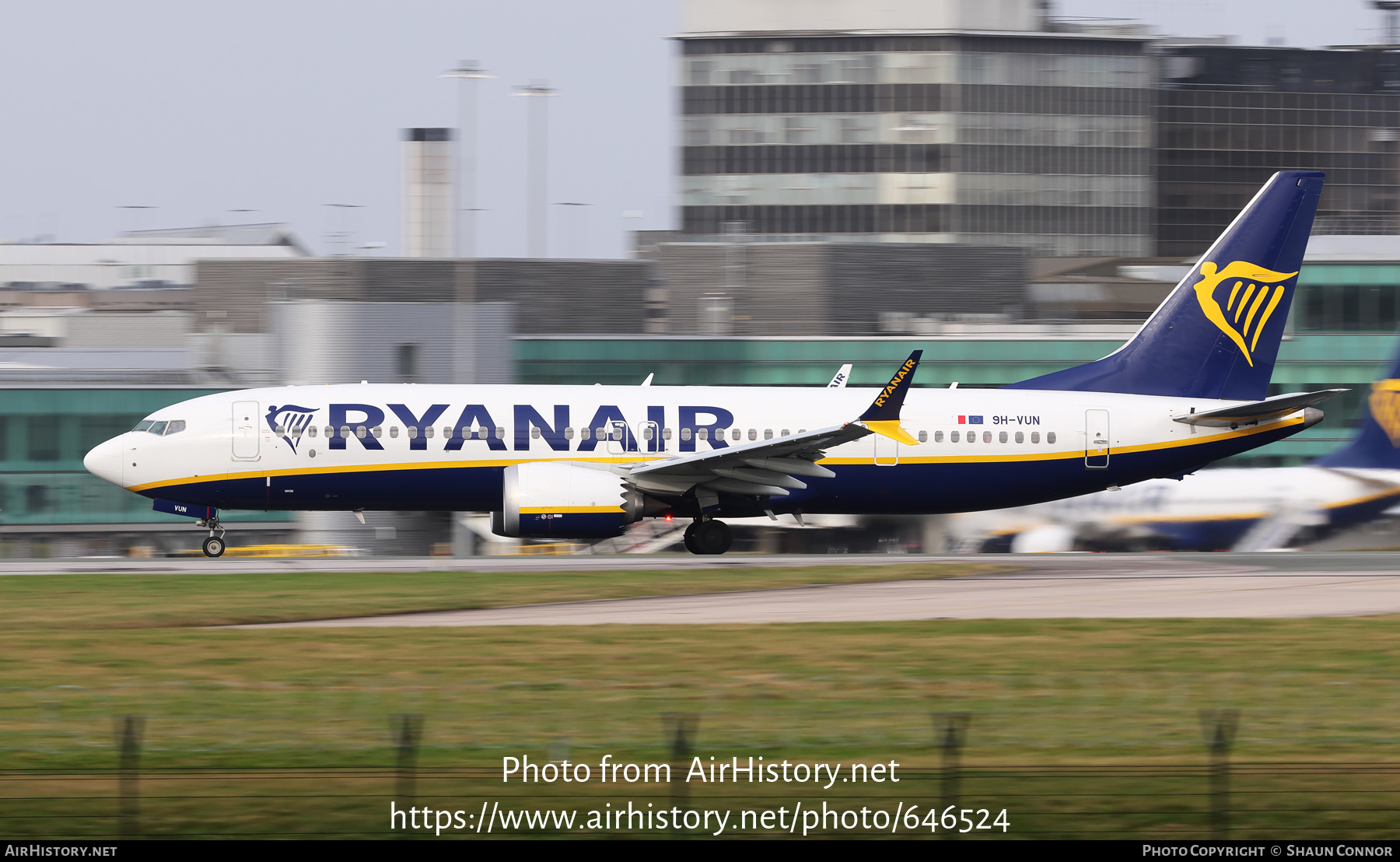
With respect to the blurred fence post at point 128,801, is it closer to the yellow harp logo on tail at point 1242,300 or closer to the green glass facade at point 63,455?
the yellow harp logo on tail at point 1242,300

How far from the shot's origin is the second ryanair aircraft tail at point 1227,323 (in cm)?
3662

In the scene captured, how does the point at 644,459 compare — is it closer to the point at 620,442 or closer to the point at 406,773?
the point at 620,442

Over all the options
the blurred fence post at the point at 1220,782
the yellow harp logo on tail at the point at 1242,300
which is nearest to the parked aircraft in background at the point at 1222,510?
the yellow harp logo on tail at the point at 1242,300

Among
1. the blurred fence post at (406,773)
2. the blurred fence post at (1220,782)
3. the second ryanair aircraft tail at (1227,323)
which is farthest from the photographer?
the second ryanair aircraft tail at (1227,323)

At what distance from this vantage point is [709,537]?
34500 millimetres

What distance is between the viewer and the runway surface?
75.4 feet

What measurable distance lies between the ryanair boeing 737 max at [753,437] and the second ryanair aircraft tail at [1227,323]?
42 millimetres

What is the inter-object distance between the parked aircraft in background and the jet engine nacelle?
10232mm

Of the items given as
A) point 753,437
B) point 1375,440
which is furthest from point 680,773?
point 1375,440

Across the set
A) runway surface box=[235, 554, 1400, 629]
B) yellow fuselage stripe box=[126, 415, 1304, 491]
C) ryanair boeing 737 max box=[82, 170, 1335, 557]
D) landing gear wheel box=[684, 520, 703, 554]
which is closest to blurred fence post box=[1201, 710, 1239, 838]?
runway surface box=[235, 554, 1400, 629]

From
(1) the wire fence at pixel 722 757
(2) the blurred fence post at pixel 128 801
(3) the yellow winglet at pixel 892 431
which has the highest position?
(3) the yellow winglet at pixel 892 431

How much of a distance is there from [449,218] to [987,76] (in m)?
49.3

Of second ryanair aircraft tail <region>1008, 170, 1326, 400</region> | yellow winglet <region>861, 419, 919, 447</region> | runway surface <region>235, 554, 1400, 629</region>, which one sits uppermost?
second ryanair aircraft tail <region>1008, 170, 1326, 400</region>

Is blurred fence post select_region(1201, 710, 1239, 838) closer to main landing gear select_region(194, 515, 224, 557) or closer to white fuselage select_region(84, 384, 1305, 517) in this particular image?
white fuselage select_region(84, 384, 1305, 517)
